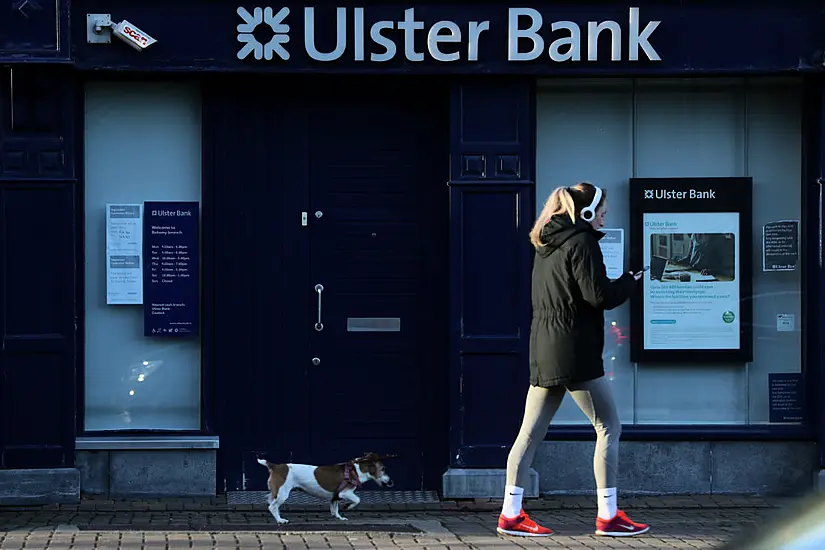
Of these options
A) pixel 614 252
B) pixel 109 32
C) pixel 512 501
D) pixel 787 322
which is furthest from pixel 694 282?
pixel 109 32

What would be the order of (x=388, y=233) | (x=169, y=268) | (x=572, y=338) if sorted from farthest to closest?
(x=388, y=233), (x=169, y=268), (x=572, y=338)

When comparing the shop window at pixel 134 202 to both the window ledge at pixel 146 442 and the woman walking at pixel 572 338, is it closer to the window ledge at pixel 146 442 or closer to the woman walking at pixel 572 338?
the window ledge at pixel 146 442

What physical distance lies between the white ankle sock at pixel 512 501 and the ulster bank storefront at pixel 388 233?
4.83 ft

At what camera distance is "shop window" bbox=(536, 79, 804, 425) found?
Answer: 8.92 meters

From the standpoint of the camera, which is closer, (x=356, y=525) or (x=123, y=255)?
(x=356, y=525)

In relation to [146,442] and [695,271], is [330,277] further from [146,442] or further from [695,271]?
[695,271]

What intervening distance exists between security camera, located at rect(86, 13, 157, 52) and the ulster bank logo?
0.58 meters

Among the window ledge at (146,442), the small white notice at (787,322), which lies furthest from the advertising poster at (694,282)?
the window ledge at (146,442)

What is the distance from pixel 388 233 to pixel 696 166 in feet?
6.91

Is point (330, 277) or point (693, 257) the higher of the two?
point (693, 257)

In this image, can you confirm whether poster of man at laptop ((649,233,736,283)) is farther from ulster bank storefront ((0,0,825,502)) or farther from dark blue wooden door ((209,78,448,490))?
dark blue wooden door ((209,78,448,490))

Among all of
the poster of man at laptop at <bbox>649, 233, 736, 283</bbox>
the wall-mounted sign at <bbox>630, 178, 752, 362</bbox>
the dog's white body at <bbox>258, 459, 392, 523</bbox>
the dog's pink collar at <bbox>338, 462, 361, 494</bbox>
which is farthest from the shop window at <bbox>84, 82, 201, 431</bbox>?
the poster of man at laptop at <bbox>649, 233, 736, 283</bbox>

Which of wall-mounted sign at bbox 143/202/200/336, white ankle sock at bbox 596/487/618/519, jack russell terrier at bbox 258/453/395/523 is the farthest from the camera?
wall-mounted sign at bbox 143/202/200/336

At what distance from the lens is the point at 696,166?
896 centimetres
